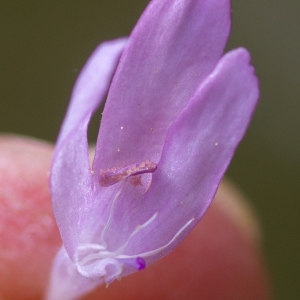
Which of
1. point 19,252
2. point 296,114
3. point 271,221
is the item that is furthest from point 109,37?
point 19,252

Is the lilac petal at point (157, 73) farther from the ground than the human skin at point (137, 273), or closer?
farther from the ground

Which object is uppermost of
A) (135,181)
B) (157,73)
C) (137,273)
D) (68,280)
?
(157,73)

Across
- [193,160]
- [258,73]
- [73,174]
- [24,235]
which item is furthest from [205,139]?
[258,73]

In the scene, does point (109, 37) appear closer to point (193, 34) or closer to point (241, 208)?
point (241, 208)

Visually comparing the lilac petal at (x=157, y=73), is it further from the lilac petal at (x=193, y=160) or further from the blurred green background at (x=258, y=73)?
the blurred green background at (x=258, y=73)

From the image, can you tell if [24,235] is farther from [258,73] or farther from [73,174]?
[258,73]

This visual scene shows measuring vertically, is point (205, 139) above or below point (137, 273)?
above

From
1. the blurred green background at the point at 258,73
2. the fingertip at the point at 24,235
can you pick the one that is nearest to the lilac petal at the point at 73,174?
the fingertip at the point at 24,235
